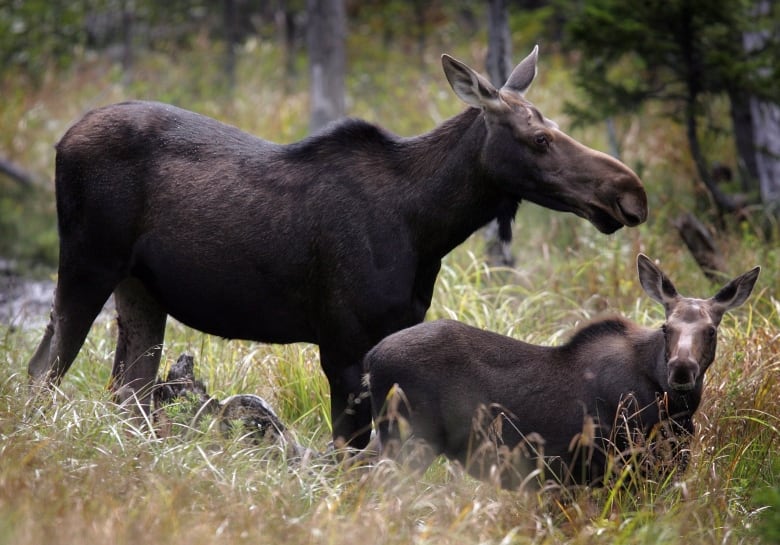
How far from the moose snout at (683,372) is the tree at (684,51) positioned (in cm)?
495

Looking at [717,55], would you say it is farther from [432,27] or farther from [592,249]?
[432,27]

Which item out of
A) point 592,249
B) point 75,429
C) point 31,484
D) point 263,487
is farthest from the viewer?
point 592,249

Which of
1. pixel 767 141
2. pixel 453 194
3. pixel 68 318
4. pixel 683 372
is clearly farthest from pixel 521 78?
pixel 767 141

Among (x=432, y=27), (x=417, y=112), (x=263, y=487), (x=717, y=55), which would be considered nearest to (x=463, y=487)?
(x=263, y=487)

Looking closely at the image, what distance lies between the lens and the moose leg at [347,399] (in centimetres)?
568

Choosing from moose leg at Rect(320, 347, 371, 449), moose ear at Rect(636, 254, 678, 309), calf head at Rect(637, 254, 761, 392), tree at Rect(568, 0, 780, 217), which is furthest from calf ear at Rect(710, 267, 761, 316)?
tree at Rect(568, 0, 780, 217)

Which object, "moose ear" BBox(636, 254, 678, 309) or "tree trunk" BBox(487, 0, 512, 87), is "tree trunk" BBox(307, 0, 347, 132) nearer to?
"tree trunk" BBox(487, 0, 512, 87)

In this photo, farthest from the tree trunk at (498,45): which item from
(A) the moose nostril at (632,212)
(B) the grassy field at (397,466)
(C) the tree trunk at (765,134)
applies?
(A) the moose nostril at (632,212)

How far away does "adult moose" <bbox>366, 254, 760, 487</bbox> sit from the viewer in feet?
17.5

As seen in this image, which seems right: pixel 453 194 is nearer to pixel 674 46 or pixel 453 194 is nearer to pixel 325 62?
pixel 674 46

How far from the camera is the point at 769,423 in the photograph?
629 cm

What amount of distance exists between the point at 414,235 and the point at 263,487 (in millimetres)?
1482

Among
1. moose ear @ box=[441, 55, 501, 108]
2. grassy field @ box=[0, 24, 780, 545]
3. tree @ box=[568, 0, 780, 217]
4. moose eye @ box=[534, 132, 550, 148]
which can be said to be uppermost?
tree @ box=[568, 0, 780, 217]

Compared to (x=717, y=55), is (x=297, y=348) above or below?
below
